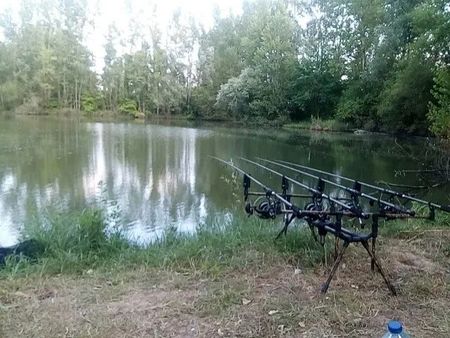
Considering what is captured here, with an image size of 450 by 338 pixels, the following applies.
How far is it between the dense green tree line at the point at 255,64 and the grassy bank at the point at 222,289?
9196 millimetres

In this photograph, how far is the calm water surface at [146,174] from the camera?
6.14m

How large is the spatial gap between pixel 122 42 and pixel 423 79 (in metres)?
29.6

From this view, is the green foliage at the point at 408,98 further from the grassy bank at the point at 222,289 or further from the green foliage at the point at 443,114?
the grassy bank at the point at 222,289

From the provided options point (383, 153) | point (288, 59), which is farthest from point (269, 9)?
point (383, 153)

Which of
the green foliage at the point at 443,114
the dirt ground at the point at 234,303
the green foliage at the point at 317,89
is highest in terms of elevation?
the green foliage at the point at 317,89

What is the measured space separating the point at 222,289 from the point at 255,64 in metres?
29.8

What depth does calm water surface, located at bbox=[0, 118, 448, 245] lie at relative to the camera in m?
6.14

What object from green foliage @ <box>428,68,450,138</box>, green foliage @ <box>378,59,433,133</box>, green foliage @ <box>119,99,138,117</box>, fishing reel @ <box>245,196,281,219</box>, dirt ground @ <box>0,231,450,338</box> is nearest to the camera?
dirt ground @ <box>0,231,450,338</box>

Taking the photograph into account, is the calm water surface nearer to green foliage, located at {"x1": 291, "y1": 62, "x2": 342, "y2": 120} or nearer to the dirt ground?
the dirt ground

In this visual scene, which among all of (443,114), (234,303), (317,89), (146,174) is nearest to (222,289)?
(234,303)

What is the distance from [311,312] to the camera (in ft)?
7.47

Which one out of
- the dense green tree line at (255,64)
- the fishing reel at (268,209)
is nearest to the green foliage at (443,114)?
the dense green tree line at (255,64)

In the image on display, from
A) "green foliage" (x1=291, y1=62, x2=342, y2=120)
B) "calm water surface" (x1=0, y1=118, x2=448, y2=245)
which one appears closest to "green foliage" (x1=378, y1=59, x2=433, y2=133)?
"calm water surface" (x1=0, y1=118, x2=448, y2=245)

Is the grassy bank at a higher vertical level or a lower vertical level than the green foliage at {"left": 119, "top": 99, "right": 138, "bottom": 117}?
lower
